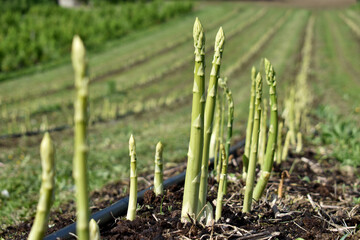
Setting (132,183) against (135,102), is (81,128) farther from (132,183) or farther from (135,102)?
(135,102)

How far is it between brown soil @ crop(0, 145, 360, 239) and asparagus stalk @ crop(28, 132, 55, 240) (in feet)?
2.37

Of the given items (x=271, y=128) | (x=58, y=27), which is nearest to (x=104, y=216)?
(x=271, y=128)

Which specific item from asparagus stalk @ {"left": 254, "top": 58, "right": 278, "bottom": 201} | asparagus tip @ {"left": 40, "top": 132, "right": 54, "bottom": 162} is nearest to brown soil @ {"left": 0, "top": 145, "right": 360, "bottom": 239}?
asparagus stalk @ {"left": 254, "top": 58, "right": 278, "bottom": 201}

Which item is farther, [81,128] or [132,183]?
[132,183]

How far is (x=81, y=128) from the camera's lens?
1296 mm

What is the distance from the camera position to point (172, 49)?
68.0 feet

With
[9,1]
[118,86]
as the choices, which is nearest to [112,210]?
[118,86]

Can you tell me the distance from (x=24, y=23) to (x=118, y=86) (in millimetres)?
11002

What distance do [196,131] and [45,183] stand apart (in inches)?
35.4

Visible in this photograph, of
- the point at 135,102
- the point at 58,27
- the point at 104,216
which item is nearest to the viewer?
the point at 104,216

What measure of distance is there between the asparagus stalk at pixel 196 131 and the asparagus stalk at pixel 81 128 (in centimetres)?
76

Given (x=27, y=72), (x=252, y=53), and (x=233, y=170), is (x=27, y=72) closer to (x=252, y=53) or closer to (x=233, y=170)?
(x=252, y=53)

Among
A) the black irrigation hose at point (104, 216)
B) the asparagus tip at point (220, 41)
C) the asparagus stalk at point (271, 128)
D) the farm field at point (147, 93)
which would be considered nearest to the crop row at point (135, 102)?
the farm field at point (147, 93)

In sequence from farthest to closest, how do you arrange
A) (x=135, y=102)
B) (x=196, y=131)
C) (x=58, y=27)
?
(x=58, y=27) < (x=135, y=102) < (x=196, y=131)
